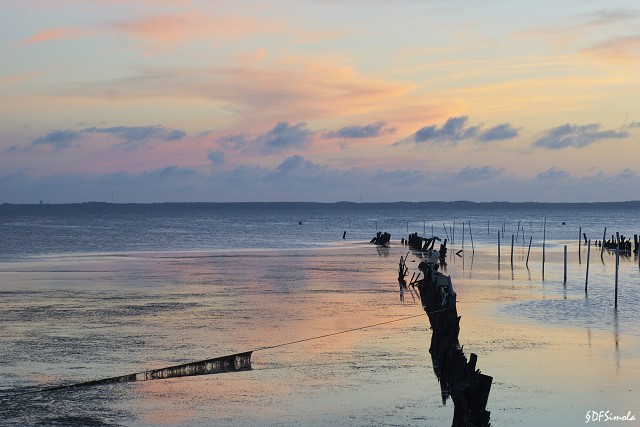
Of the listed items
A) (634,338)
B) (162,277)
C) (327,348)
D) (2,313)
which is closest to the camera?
(327,348)

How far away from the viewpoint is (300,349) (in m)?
34.5

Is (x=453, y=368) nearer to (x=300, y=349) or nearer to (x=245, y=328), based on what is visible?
(x=300, y=349)

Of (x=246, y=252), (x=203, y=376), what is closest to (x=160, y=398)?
(x=203, y=376)

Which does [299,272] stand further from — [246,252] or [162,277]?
[246,252]

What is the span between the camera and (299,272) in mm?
69125

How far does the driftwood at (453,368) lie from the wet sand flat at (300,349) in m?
0.57

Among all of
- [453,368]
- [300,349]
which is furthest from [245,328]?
[453,368]

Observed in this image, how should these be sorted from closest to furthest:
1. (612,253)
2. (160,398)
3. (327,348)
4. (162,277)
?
(160,398), (327,348), (162,277), (612,253)

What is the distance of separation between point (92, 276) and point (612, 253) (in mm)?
53913

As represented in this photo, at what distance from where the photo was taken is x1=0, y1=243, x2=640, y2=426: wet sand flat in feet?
83.5

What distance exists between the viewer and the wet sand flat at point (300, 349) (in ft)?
83.5

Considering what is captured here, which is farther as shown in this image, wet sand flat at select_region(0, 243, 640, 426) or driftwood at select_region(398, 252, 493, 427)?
wet sand flat at select_region(0, 243, 640, 426)

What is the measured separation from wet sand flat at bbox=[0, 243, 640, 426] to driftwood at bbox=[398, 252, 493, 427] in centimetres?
57

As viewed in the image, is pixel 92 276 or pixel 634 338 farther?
pixel 92 276
